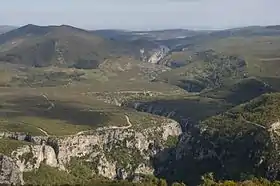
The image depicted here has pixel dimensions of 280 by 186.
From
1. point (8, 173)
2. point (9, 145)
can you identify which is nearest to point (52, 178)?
point (8, 173)

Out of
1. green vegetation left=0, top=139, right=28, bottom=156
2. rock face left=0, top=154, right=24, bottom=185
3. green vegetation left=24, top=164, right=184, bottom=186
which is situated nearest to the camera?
rock face left=0, top=154, right=24, bottom=185

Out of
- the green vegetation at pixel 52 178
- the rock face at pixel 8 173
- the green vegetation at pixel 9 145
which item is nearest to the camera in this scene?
the rock face at pixel 8 173

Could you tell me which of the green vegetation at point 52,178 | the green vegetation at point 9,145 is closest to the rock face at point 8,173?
the green vegetation at point 52,178

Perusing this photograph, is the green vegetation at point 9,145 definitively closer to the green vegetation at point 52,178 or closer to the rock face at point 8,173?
the green vegetation at point 52,178

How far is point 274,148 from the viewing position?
183125 millimetres

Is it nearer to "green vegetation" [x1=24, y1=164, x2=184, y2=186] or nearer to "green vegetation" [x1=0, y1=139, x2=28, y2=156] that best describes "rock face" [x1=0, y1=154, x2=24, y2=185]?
"green vegetation" [x1=24, y1=164, x2=184, y2=186]

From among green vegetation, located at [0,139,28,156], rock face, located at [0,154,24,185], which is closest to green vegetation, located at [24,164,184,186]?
rock face, located at [0,154,24,185]

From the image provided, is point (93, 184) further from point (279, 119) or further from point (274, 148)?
point (279, 119)

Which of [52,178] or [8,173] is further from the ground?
[8,173]

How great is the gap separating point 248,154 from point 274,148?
9302 mm

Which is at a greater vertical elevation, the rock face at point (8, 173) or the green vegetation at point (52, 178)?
the rock face at point (8, 173)

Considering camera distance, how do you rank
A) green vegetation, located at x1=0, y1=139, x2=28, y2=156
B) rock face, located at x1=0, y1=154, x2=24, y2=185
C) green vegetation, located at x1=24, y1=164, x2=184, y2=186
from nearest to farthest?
rock face, located at x1=0, y1=154, x2=24, y2=185 < green vegetation, located at x1=24, y1=164, x2=184, y2=186 < green vegetation, located at x1=0, y1=139, x2=28, y2=156

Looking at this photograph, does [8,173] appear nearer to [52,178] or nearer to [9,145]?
[52,178]

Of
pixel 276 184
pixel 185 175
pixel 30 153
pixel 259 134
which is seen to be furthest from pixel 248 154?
pixel 30 153
